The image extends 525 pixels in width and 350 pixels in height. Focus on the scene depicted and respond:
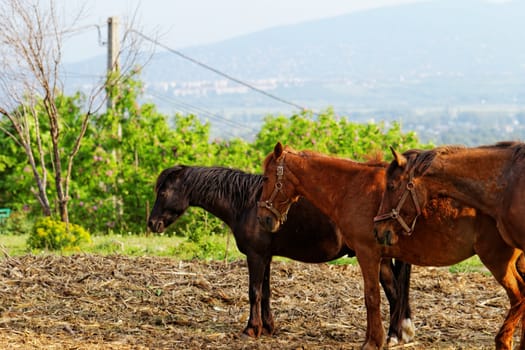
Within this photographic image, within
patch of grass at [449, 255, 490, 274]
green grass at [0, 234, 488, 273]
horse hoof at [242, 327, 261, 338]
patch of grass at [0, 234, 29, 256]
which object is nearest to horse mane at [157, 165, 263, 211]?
horse hoof at [242, 327, 261, 338]

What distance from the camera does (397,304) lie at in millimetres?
7586

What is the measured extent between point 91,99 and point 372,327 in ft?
30.8

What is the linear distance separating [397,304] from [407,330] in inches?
10.9

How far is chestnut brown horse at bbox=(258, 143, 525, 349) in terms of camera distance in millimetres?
6727

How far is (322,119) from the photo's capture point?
70.0ft

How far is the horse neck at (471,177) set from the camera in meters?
6.46

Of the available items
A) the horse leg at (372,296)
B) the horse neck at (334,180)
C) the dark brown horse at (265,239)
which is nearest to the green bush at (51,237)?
the dark brown horse at (265,239)

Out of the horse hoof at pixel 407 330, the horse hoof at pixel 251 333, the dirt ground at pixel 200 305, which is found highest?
the horse hoof at pixel 407 330

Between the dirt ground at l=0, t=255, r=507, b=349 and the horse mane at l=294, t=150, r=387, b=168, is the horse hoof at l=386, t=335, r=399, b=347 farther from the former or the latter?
the horse mane at l=294, t=150, r=387, b=168

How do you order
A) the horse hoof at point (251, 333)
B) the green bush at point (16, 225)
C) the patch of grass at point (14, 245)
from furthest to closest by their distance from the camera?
the green bush at point (16, 225)
the patch of grass at point (14, 245)
the horse hoof at point (251, 333)

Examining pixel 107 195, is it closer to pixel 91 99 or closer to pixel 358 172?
pixel 91 99

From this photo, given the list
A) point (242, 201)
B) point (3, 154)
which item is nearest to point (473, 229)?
point (242, 201)

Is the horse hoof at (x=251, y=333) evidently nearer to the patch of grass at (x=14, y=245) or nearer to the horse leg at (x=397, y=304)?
the horse leg at (x=397, y=304)

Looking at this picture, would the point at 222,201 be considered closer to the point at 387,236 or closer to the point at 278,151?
the point at 278,151
